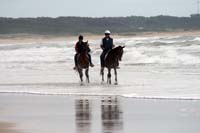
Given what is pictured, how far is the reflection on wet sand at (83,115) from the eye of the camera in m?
11.9

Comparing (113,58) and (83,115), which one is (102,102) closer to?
(83,115)

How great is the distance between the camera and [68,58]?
134ft

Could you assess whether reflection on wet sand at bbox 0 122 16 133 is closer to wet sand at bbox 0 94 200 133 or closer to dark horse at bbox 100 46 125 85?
wet sand at bbox 0 94 200 133

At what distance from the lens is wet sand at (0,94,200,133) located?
39.1ft

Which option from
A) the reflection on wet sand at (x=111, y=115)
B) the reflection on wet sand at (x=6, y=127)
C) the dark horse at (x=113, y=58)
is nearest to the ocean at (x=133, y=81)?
the dark horse at (x=113, y=58)

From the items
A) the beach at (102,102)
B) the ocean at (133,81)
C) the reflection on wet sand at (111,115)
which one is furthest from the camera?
the ocean at (133,81)

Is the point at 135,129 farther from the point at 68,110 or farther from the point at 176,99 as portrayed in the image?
the point at 176,99

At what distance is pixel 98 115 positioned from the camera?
540 inches

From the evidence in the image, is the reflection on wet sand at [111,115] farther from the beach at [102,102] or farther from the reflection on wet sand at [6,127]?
the reflection on wet sand at [6,127]

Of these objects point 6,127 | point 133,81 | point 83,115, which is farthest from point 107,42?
point 6,127

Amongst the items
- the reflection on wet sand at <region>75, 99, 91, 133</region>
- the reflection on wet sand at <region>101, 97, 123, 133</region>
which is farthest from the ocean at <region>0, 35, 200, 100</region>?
the reflection on wet sand at <region>75, 99, 91, 133</region>

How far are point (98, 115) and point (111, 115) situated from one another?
0.26 metres

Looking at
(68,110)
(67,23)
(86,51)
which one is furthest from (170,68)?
(67,23)

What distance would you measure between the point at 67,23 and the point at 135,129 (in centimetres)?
14092
